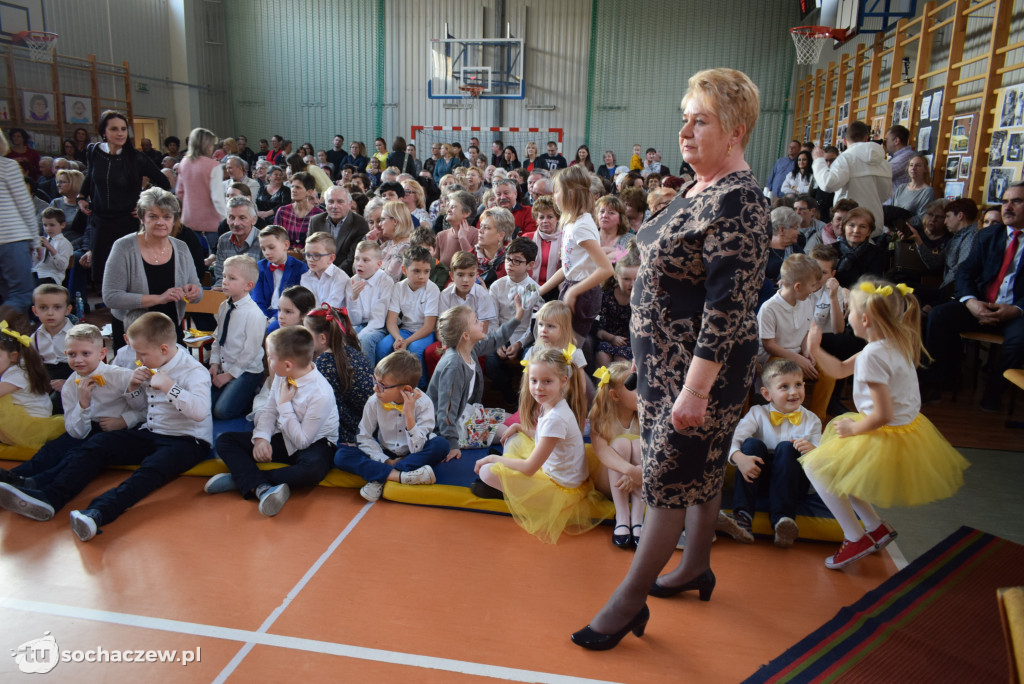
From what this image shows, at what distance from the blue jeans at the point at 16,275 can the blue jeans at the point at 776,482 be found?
446cm

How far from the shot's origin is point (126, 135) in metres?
4.57

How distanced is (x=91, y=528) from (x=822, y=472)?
2.75 meters

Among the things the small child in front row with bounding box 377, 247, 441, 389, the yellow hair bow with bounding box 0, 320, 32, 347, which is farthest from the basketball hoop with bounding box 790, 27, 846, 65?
the yellow hair bow with bounding box 0, 320, 32, 347

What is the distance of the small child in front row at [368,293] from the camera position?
4188 mm

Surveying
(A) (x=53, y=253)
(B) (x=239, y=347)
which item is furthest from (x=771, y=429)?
(A) (x=53, y=253)

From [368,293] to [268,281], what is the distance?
707 millimetres

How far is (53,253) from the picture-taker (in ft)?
19.2

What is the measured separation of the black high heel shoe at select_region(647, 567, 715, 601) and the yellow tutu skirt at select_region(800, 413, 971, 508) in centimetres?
62

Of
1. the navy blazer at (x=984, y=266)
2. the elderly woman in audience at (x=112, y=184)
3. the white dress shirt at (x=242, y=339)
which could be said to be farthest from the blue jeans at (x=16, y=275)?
the navy blazer at (x=984, y=266)

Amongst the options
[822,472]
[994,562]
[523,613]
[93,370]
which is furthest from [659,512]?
[93,370]

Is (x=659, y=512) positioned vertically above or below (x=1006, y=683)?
above

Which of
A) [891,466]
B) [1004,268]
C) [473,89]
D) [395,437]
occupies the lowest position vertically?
[395,437]

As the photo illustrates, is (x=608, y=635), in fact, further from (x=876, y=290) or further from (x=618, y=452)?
(x=876, y=290)

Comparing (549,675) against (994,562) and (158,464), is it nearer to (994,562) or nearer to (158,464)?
(994,562)
